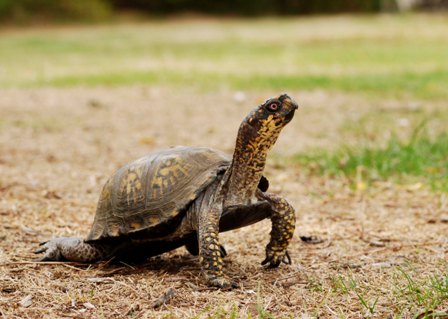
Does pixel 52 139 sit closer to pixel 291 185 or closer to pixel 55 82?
pixel 291 185

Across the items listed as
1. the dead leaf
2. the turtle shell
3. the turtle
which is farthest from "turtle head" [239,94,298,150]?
the dead leaf

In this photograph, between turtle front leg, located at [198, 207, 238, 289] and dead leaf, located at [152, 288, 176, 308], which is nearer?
dead leaf, located at [152, 288, 176, 308]

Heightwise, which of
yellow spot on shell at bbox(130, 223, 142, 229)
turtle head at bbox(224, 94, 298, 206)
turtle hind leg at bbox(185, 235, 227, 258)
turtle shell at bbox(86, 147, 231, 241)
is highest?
turtle head at bbox(224, 94, 298, 206)

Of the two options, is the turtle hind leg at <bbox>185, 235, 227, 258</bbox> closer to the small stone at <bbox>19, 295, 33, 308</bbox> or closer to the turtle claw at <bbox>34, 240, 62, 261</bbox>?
the turtle claw at <bbox>34, 240, 62, 261</bbox>

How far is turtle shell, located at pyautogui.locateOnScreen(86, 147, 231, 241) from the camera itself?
3232 mm

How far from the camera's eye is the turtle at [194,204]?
3.09 m

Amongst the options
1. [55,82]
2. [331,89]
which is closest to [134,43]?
[55,82]

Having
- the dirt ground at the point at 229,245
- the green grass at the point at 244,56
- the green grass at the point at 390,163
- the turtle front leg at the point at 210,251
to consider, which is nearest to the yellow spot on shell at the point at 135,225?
the dirt ground at the point at 229,245

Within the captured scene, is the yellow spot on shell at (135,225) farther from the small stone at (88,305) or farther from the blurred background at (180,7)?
the blurred background at (180,7)

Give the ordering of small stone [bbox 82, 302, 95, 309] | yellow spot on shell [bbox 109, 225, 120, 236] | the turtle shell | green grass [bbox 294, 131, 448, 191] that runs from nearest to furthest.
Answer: small stone [bbox 82, 302, 95, 309], the turtle shell, yellow spot on shell [bbox 109, 225, 120, 236], green grass [bbox 294, 131, 448, 191]

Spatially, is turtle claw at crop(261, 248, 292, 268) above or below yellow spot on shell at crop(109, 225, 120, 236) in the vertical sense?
below

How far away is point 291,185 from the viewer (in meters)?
5.58

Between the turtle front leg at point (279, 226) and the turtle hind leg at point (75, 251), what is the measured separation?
2.74 feet

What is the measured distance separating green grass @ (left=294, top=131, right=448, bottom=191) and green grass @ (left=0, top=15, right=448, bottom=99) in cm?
456
